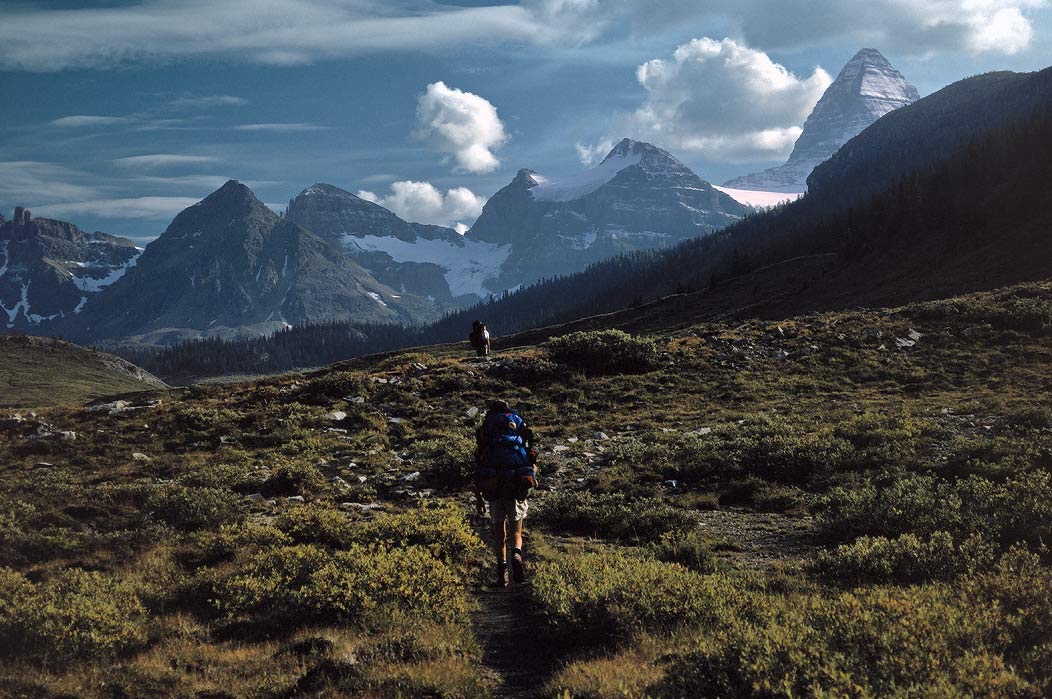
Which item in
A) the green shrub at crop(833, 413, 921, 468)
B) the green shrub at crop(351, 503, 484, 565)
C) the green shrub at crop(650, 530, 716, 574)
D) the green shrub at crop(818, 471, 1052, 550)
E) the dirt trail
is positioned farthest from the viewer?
the green shrub at crop(833, 413, 921, 468)

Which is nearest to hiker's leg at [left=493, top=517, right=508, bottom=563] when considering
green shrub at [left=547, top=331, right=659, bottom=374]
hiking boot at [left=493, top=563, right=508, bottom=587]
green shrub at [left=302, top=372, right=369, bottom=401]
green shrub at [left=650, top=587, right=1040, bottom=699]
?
hiking boot at [left=493, top=563, right=508, bottom=587]

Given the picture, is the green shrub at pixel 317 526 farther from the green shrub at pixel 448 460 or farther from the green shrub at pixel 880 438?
the green shrub at pixel 880 438

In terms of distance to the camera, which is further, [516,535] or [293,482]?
[293,482]

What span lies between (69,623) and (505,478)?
6297mm

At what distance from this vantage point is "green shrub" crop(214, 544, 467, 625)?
324 inches

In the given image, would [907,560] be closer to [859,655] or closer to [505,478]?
[859,655]

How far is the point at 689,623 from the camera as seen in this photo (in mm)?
7473

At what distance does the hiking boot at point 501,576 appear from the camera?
997cm

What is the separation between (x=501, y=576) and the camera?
1001 centimetres

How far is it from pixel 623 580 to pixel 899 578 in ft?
12.7

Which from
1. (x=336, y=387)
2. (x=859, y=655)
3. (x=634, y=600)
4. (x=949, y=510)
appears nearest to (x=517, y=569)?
(x=634, y=600)

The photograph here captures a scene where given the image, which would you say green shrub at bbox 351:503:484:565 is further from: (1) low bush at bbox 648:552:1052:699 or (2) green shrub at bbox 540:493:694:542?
(1) low bush at bbox 648:552:1052:699

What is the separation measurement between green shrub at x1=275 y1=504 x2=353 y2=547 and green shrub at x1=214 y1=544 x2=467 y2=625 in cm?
168

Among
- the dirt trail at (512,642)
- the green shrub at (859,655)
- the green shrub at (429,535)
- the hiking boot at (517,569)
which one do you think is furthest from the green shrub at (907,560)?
the green shrub at (429,535)
